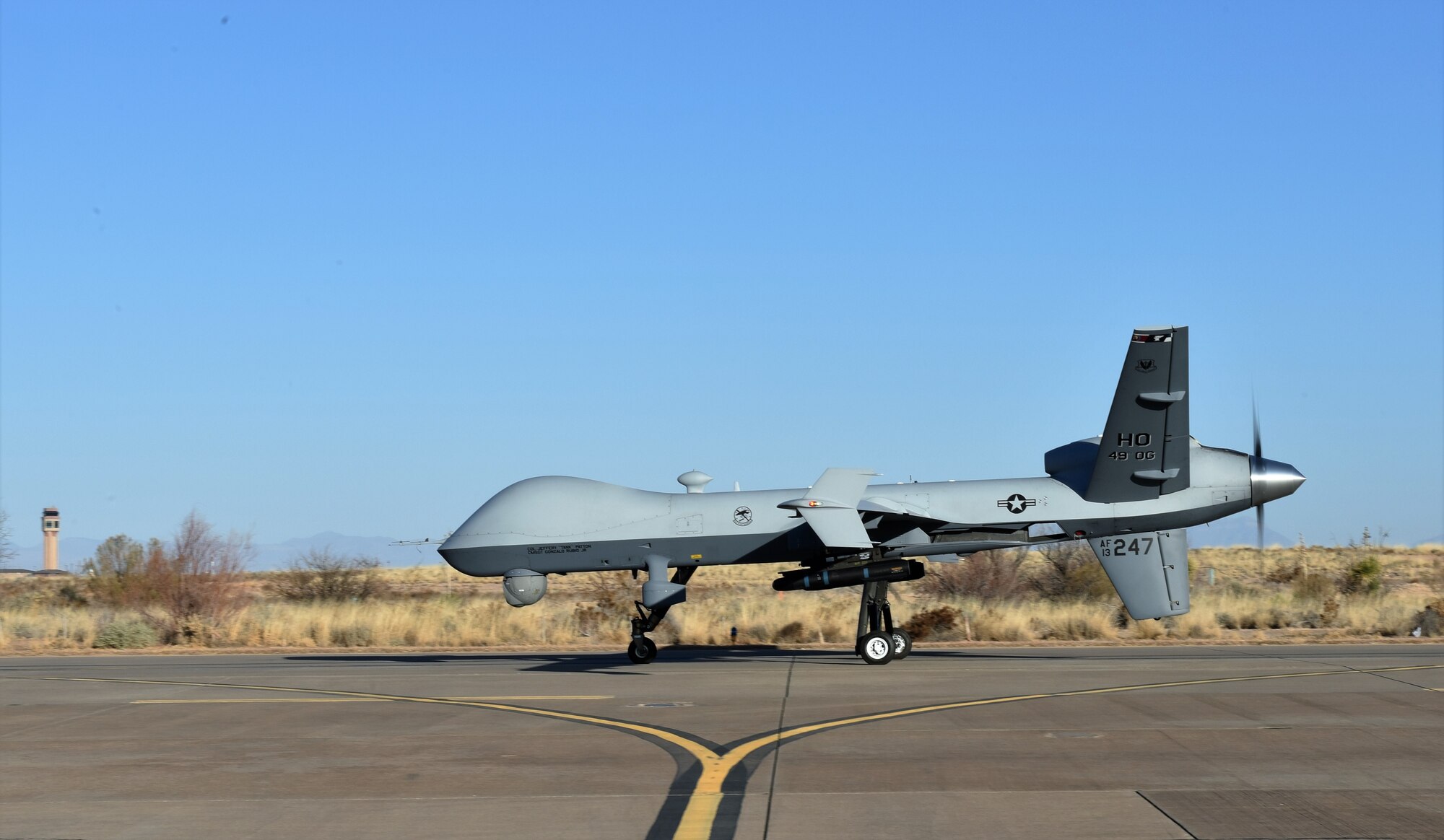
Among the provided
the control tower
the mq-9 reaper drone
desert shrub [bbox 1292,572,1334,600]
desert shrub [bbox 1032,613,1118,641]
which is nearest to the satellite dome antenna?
the mq-9 reaper drone

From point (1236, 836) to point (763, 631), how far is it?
2196 centimetres

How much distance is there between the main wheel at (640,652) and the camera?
2475 cm

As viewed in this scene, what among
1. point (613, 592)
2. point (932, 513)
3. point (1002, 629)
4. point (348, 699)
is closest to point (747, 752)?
point (348, 699)

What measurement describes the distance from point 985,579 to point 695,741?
27270 millimetres

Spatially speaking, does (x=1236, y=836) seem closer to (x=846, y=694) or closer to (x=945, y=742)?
(x=945, y=742)

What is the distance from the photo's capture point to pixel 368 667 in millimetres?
25188

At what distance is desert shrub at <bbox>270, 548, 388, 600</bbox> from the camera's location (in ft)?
154

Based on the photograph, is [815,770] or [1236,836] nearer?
[1236,836]

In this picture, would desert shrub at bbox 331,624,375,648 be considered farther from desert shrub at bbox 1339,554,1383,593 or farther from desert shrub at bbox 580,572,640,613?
desert shrub at bbox 1339,554,1383,593

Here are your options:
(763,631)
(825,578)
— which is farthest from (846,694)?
(763,631)

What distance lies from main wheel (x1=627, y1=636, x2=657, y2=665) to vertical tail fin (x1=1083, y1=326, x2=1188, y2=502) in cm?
831

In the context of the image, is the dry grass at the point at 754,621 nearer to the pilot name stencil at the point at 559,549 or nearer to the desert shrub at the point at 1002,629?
the desert shrub at the point at 1002,629

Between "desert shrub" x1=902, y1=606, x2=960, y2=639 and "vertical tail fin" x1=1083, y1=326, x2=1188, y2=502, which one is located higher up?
"vertical tail fin" x1=1083, y1=326, x2=1188, y2=502

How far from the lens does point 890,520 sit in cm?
2416
